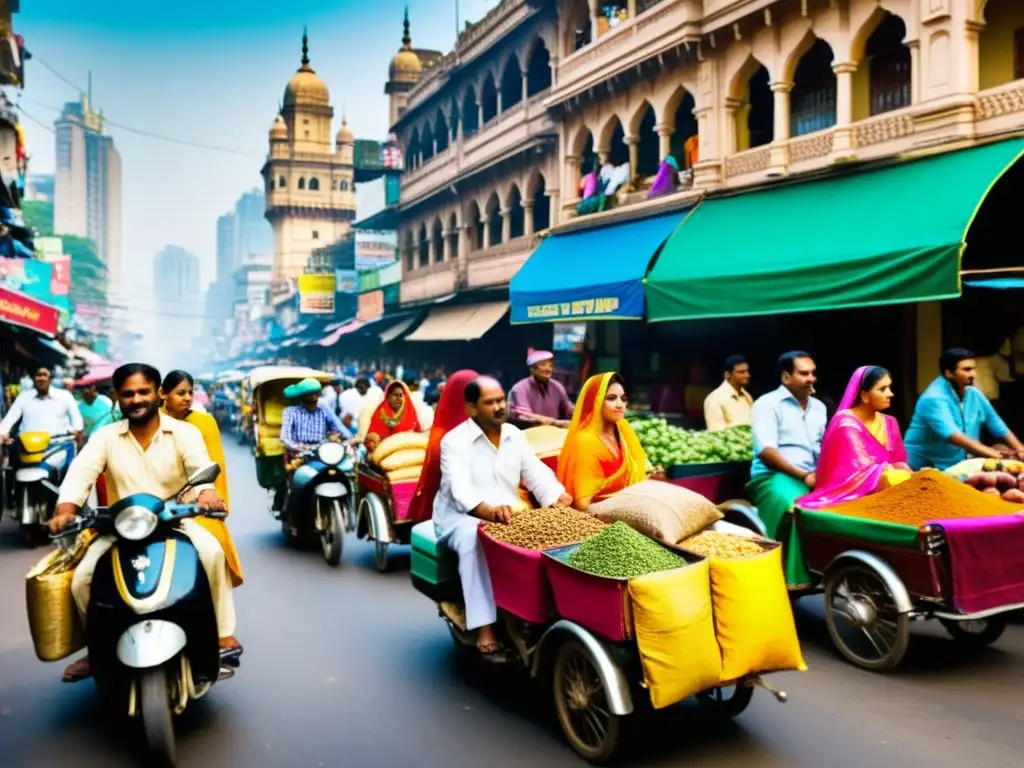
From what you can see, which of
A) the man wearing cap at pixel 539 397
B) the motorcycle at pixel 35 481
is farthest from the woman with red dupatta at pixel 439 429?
the motorcycle at pixel 35 481

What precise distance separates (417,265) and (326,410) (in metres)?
24.7

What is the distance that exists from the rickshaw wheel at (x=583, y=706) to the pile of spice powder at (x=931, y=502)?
6.70 ft

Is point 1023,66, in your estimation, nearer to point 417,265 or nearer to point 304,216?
point 417,265

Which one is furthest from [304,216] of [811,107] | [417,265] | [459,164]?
[811,107]

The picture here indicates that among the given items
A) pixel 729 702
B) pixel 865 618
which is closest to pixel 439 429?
pixel 729 702

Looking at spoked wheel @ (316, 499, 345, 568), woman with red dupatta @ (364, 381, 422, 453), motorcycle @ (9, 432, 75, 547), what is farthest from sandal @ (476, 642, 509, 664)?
motorcycle @ (9, 432, 75, 547)

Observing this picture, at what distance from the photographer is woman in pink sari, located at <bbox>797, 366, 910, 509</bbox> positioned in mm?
5504

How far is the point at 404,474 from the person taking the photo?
7.92 m

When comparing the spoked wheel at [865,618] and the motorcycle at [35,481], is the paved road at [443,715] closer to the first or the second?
the spoked wheel at [865,618]

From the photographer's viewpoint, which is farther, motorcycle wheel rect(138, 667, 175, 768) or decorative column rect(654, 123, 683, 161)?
decorative column rect(654, 123, 683, 161)

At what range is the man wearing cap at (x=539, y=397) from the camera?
8963 millimetres

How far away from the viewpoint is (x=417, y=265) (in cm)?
3338

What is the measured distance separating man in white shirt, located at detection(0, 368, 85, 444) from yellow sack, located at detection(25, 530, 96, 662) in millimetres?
6201

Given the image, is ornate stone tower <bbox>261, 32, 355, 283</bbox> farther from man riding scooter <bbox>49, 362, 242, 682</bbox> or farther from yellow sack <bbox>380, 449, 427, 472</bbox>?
man riding scooter <bbox>49, 362, 242, 682</bbox>
